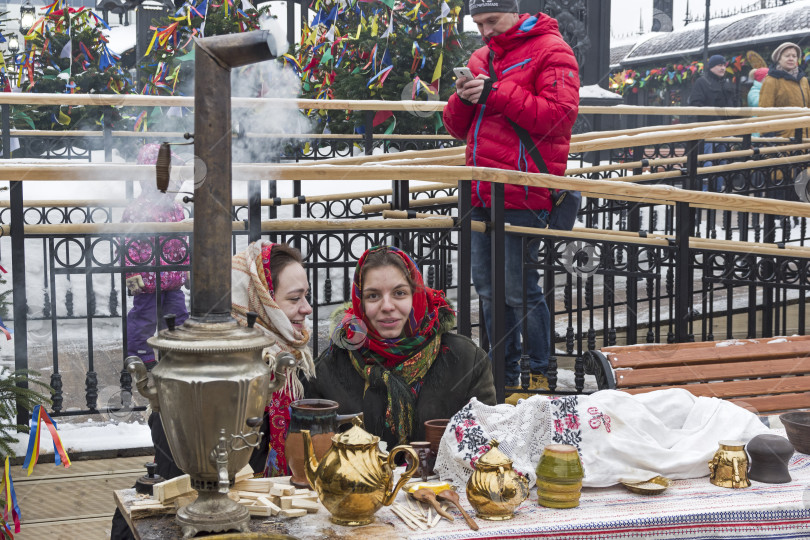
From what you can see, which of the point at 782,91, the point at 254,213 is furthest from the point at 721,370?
the point at 782,91

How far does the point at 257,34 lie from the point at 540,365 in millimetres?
3255

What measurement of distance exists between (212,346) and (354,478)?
484 mm

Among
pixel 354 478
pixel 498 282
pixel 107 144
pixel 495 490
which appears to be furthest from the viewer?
pixel 107 144

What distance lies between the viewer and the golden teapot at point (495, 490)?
7.93 ft

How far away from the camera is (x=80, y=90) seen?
1365 centimetres

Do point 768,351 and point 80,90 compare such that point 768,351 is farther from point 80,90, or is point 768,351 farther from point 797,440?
A: point 80,90

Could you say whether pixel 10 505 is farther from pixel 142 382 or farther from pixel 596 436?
pixel 596 436

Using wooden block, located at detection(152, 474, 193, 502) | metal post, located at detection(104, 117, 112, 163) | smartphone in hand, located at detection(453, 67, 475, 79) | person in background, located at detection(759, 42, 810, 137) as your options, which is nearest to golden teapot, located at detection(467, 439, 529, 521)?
wooden block, located at detection(152, 474, 193, 502)

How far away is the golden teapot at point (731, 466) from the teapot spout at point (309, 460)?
1109 millimetres

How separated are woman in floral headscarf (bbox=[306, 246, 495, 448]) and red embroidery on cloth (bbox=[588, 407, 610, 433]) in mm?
653

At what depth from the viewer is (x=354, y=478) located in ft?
7.58

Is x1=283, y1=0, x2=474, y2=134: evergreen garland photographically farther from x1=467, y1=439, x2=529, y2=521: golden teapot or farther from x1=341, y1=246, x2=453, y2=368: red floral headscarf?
x1=467, y1=439, x2=529, y2=521: golden teapot

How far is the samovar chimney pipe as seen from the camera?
6.93ft

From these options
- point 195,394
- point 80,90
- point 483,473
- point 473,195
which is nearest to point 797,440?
point 483,473
